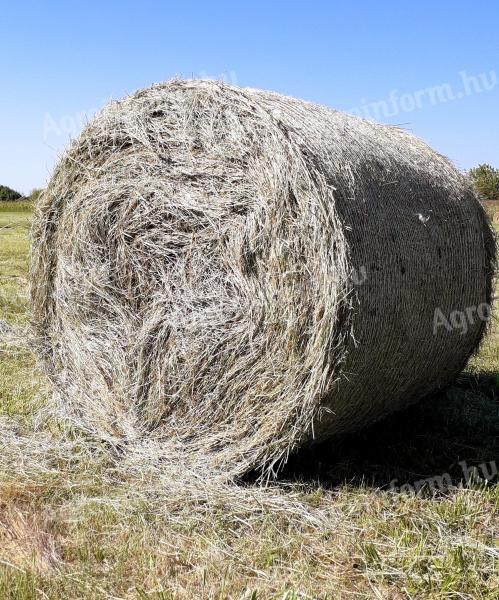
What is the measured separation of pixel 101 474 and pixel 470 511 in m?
1.97

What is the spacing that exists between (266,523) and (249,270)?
4.28 feet

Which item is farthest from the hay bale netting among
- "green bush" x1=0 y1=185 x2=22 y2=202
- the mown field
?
"green bush" x1=0 y1=185 x2=22 y2=202

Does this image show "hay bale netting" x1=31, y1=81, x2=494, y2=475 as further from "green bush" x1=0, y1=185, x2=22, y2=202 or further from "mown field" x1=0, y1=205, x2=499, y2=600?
"green bush" x1=0, y1=185, x2=22, y2=202

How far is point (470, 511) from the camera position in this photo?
3.59 metres

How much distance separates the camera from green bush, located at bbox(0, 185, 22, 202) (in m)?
36.5

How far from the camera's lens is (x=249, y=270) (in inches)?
156

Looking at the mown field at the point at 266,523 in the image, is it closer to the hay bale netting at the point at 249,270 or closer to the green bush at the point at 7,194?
the hay bale netting at the point at 249,270

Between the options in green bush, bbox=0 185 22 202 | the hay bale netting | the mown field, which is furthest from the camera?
green bush, bbox=0 185 22 202

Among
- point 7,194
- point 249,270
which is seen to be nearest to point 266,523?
point 249,270

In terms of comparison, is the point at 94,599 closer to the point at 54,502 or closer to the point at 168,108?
the point at 54,502

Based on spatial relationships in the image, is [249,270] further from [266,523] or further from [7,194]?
[7,194]

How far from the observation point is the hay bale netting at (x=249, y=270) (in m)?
3.66

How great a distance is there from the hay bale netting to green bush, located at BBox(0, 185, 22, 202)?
3334 cm

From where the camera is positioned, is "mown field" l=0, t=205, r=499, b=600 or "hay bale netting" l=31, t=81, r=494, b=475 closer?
"mown field" l=0, t=205, r=499, b=600
